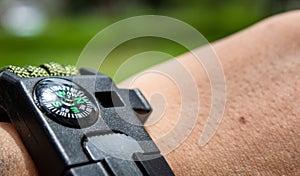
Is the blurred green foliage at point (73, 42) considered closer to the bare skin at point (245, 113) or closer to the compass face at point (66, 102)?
the bare skin at point (245, 113)

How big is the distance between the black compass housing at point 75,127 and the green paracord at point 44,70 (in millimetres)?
18

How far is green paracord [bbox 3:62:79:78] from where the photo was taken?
0.74 metres

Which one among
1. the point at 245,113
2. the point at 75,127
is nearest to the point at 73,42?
the point at 245,113

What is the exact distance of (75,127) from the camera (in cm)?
69

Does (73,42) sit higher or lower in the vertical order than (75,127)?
lower

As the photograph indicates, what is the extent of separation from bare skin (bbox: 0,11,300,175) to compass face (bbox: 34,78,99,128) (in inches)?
2.2

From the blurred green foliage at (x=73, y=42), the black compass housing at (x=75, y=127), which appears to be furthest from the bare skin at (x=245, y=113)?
the blurred green foliage at (x=73, y=42)

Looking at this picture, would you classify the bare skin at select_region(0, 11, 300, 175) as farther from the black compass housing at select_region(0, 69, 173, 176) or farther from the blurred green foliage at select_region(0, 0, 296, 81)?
the blurred green foliage at select_region(0, 0, 296, 81)

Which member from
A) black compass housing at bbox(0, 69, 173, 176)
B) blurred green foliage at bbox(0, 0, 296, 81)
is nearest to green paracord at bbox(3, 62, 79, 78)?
black compass housing at bbox(0, 69, 173, 176)

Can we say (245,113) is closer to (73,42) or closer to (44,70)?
(44,70)

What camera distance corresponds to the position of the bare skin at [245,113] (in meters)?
0.76

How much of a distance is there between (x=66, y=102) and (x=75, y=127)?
0.15 ft

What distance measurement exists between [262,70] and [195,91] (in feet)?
0.35

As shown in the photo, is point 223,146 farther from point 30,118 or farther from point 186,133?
point 30,118
